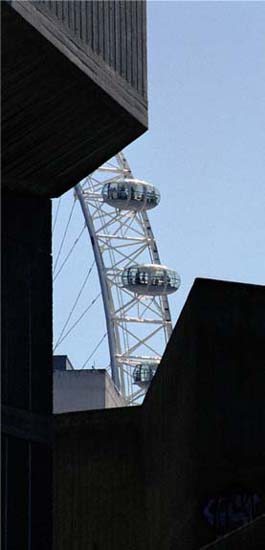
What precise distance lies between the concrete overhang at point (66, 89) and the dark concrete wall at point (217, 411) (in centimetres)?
533

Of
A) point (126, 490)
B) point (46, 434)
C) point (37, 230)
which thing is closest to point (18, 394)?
point (46, 434)

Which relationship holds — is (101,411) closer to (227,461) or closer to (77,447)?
(77,447)

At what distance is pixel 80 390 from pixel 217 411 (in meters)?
69.0

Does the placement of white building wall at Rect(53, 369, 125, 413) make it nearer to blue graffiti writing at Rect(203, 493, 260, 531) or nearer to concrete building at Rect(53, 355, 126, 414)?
concrete building at Rect(53, 355, 126, 414)

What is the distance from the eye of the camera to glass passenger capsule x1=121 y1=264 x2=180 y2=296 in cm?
16950

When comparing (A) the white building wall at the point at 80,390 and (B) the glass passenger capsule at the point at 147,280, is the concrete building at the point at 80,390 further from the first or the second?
(B) the glass passenger capsule at the point at 147,280

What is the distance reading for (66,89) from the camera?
47.6 m

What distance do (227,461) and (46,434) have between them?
559 centimetres

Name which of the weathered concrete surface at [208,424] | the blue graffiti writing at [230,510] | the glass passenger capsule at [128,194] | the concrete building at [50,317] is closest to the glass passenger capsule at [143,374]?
the glass passenger capsule at [128,194]

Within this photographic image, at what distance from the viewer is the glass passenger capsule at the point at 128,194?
168 metres

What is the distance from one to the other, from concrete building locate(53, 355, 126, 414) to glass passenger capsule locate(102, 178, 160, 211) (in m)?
49.3

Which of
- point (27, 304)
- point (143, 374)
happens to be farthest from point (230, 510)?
point (143, 374)

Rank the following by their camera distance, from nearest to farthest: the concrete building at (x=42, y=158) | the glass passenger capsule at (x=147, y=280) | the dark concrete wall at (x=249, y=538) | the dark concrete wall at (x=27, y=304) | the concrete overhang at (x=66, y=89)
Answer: the dark concrete wall at (x=249, y=538) < the concrete overhang at (x=66, y=89) < the concrete building at (x=42, y=158) < the dark concrete wall at (x=27, y=304) < the glass passenger capsule at (x=147, y=280)

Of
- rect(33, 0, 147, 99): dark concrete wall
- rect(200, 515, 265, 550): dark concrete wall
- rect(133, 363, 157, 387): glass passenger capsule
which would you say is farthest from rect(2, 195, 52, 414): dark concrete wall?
rect(133, 363, 157, 387): glass passenger capsule
